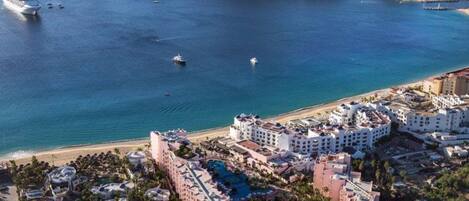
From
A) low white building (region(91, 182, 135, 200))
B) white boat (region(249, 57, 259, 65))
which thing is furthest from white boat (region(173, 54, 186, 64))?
low white building (region(91, 182, 135, 200))

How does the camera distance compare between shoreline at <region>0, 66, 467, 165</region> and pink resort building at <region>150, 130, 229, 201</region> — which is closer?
pink resort building at <region>150, 130, 229, 201</region>

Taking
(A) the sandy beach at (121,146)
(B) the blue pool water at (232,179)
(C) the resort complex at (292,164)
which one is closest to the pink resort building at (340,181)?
(C) the resort complex at (292,164)

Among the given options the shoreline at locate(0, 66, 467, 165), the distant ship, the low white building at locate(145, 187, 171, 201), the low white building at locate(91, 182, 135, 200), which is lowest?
the shoreline at locate(0, 66, 467, 165)

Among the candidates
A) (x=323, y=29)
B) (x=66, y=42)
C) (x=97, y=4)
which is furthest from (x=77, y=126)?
(x=97, y=4)

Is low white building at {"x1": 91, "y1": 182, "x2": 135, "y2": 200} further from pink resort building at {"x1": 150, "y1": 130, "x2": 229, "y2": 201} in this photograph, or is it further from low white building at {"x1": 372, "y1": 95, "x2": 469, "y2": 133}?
low white building at {"x1": 372, "y1": 95, "x2": 469, "y2": 133}

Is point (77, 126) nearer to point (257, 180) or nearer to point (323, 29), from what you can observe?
point (257, 180)

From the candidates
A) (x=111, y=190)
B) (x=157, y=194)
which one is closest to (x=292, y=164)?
(x=157, y=194)

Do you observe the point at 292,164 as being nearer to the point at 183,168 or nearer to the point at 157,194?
the point at 183,168
